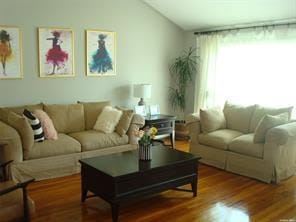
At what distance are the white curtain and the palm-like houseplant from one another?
29 centimetres

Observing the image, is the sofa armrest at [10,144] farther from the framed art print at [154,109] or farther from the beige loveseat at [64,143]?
the framed art print at [154,109]

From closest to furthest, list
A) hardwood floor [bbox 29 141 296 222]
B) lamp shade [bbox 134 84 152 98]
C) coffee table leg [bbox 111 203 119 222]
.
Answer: coffee table leg [bbox 111 203 119 222] < hardwood floor [bbox 29 141 296 222] < lamp shade [bbox 134 84 152 98]

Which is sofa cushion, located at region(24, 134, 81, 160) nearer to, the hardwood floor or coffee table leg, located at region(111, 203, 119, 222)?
the hardwood floor

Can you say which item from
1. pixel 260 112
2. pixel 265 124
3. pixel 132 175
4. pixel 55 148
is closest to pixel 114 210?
pixel 132 175

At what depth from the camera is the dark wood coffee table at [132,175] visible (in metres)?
3.15

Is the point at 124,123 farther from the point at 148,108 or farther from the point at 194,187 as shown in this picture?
the point at 194,187

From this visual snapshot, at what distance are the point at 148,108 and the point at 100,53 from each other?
1.37 metres

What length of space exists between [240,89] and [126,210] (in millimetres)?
3328

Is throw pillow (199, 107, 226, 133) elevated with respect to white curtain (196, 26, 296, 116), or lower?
lower

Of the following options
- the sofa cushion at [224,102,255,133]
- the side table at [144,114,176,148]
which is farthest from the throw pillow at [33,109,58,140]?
the sofa cushion at [224,102,255,133]

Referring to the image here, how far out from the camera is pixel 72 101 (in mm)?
5379

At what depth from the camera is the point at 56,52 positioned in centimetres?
510

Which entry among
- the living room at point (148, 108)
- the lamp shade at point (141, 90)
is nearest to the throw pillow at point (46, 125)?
the living room at point (148, 108)

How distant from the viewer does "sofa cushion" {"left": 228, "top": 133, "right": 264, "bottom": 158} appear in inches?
170
